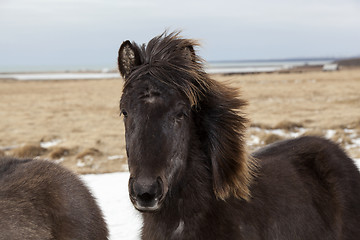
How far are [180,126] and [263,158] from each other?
140cm

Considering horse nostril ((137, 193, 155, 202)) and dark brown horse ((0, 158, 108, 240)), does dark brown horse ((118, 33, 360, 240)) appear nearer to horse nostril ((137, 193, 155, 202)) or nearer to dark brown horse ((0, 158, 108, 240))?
horse nostril ((137, 193, 155, 202))

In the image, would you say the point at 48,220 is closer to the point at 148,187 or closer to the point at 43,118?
the point at 148,187

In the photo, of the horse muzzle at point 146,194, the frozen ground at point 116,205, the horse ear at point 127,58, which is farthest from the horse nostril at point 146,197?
the frozen ground at point 116,205

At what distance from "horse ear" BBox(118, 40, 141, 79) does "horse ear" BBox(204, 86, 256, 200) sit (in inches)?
26.6

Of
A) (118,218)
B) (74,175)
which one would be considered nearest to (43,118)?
(118,218)

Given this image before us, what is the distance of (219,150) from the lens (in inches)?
124

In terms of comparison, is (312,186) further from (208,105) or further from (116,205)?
(116,205)

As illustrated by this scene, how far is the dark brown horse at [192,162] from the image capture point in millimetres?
2861

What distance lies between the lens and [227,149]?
317 cm

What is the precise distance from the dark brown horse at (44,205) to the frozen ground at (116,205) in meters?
0.66

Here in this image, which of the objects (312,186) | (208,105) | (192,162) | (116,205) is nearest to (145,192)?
(192,162)

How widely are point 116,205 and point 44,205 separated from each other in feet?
12.5

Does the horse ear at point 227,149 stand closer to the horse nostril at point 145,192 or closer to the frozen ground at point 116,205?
the horse nostril at point 145,192

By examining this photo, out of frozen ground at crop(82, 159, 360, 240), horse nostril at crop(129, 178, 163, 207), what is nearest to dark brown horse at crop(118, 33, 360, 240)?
horse nostril at crop(129, 178, 163, 207)
